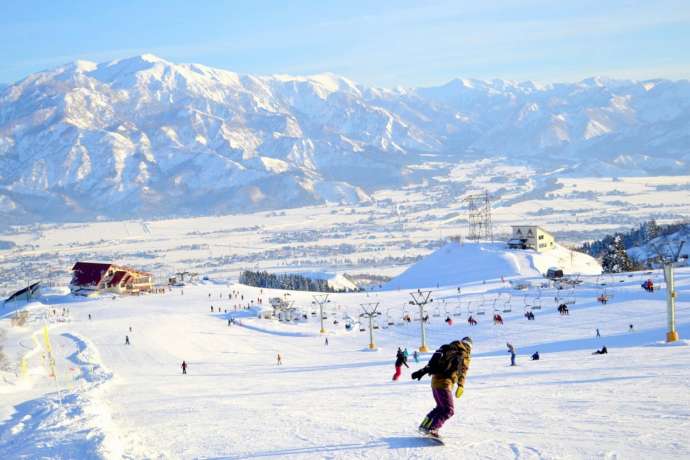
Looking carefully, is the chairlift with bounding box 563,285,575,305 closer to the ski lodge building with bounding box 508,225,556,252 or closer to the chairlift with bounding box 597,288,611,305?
the chairlift with bounding box 597,288,611,305

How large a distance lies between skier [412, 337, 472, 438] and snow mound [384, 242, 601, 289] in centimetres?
7451

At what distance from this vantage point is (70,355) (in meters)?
40.9

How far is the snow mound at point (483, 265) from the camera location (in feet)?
291

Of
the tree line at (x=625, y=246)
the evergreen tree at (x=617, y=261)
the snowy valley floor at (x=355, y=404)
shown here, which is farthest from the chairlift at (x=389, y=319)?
the tree line at (x=625, y=246)

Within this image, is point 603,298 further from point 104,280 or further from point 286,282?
point 286,282

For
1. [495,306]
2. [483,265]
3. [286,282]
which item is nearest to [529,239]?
[483,265]

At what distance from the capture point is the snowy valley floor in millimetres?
11281

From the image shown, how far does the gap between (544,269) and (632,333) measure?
55.2 m

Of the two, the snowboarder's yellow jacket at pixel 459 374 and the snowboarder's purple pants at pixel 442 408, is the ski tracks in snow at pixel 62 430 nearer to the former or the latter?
the snowboarder's purple pants at pixel 442 408

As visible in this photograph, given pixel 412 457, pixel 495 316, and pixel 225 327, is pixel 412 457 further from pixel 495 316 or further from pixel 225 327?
pixel 225 327

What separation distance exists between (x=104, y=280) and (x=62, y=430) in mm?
77445

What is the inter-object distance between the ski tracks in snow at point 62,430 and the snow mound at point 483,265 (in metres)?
69.0

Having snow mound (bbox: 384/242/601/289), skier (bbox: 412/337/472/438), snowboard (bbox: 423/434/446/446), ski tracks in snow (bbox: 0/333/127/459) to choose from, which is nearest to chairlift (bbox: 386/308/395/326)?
snow mound (bbox: 384/242/601/289)

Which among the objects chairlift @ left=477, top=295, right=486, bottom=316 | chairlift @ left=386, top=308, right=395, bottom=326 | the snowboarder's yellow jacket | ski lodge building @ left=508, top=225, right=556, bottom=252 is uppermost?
ski lodge building @ left=508, top=225, right=556, bottom=252
